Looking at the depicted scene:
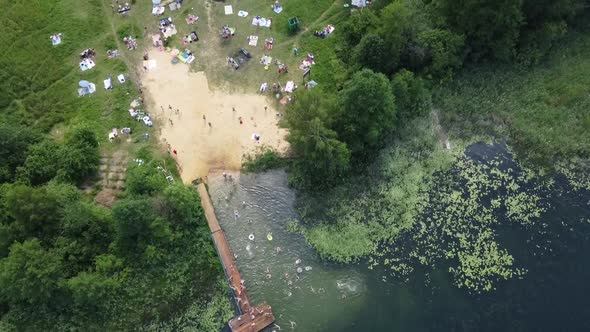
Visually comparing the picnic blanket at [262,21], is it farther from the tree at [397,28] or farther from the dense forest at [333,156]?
the tree at [397,28]

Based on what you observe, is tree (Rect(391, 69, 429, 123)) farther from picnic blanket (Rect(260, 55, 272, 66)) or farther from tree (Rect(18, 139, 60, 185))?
tree (Rect(18, 139, 60, 185))

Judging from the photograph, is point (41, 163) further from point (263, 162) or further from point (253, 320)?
point (253, 320)

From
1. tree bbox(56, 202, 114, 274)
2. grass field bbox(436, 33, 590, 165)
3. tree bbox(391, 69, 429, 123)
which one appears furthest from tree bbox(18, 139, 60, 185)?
grass field bbox(436, 33, 590, 165)

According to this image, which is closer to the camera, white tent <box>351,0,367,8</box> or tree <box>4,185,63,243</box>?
tree <box>4,185,63,243</box>

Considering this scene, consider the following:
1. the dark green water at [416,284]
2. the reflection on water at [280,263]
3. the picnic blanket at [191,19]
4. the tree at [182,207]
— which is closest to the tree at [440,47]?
the dark green water at [416,284]

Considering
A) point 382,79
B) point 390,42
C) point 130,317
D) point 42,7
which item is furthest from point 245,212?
point 42,7

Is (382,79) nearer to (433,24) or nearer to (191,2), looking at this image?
(433,24)
